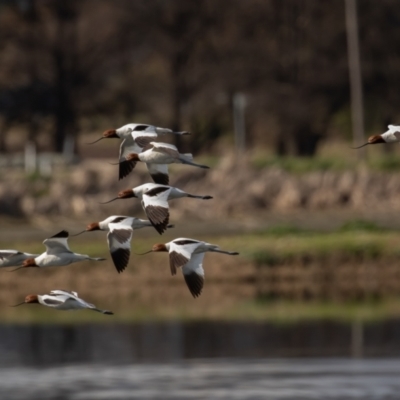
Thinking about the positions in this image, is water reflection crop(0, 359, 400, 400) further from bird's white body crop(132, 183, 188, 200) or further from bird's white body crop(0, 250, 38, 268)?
bird's white body crop(132, 183, 188, 200)

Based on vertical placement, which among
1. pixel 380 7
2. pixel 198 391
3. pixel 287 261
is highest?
pixel 380 7

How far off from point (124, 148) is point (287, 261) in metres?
20.4

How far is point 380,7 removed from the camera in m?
57.9

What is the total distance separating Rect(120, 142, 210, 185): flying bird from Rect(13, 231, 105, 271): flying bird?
27.4 inches

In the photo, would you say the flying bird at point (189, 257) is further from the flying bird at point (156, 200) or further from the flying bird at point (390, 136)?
the flying bird at point (390, 136)

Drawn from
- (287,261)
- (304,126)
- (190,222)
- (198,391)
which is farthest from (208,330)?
(304,126)

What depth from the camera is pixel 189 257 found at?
32.4 feet

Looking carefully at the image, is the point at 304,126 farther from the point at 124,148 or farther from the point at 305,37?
the point at 124,148

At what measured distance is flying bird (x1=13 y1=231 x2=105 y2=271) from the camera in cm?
1073

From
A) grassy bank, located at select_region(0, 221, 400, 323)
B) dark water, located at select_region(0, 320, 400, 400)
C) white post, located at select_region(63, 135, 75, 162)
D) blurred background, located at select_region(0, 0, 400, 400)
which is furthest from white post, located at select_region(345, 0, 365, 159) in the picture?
dark water, located at select_region(0, 320, 400, 400)

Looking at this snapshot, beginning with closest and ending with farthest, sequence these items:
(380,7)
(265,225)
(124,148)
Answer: (124,148), (265,225), (380,7)

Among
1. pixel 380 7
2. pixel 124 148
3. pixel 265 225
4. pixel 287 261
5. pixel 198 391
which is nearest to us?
pixel 124 148

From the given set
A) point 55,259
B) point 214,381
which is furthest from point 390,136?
point 214,381

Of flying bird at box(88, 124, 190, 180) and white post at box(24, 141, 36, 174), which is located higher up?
white post at box(24, 141, 36, 174)
